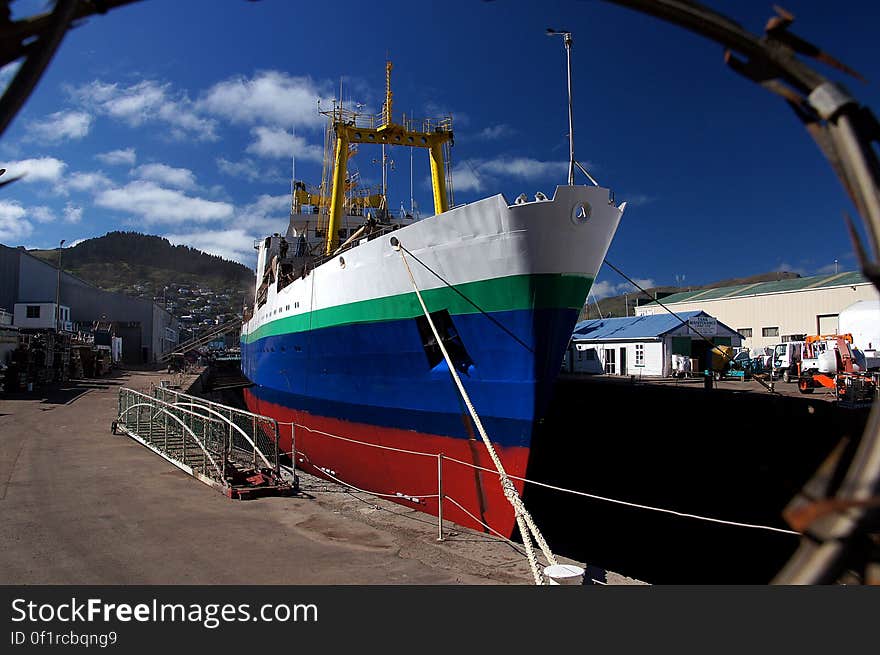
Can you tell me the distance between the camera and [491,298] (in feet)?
26.1

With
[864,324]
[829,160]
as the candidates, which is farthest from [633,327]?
[829,160]

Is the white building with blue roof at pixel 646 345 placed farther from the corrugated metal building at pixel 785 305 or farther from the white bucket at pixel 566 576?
the white bucket at pixel 566 576

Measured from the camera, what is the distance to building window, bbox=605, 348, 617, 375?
29.1m

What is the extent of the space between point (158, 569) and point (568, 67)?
30.1ft

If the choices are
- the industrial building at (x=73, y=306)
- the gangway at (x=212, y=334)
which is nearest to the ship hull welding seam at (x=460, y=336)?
the gangway at (x=212, y=334)

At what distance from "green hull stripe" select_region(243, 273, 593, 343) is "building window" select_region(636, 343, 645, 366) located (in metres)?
20.6

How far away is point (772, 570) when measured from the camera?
32.0 ft

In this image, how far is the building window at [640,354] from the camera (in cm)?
2745

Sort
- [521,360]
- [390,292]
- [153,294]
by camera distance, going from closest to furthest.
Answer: [521,360]
[390,292]
[153,294]

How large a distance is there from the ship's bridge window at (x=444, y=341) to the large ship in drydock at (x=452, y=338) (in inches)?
0.8

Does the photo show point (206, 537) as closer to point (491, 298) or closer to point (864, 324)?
point (491, 298)

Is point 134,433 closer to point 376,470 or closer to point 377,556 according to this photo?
point 376,470

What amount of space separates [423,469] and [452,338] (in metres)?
2.11
